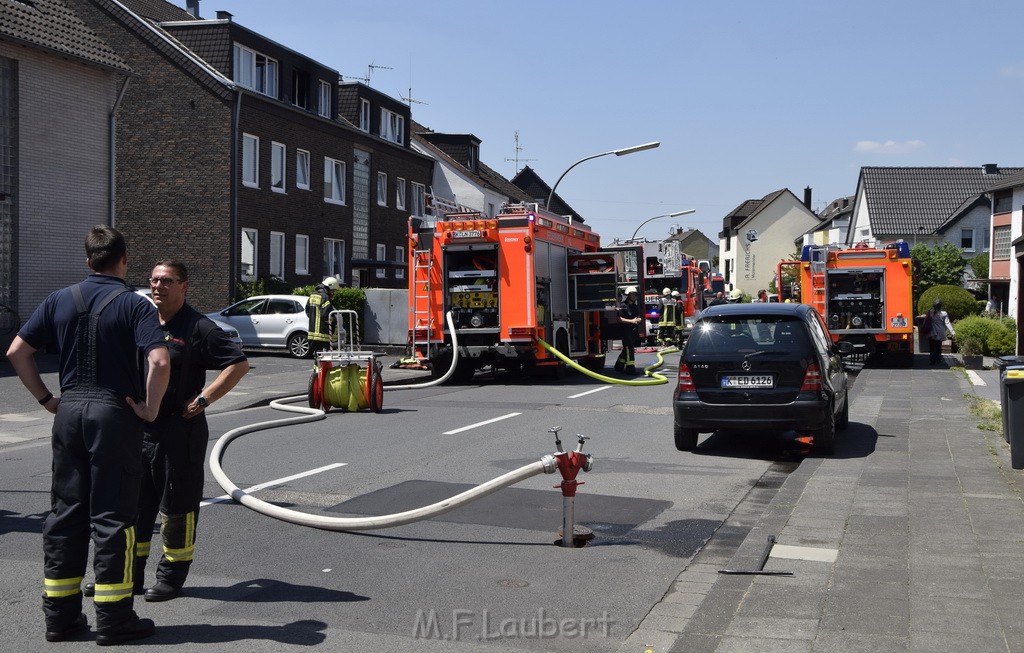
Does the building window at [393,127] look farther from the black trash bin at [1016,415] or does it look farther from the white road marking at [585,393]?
the black trash bin at [1016,415]

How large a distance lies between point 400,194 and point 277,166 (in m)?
10.7

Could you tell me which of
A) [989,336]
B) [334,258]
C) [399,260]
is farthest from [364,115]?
[989,336]

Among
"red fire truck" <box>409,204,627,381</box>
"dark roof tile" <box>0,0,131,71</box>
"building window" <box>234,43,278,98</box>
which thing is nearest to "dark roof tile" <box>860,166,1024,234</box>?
"building window" <box>234,43,278,98</box>

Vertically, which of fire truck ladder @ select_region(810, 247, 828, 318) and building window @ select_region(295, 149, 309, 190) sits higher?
building window @ select_region(295, 149, 309, 190)

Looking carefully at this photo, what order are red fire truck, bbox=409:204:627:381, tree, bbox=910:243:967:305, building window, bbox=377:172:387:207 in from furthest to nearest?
1. tree, bbox=910:243:967:305
2. building window, bbox=377:172:387:207
3. red fire truck, bbox=409:204:627:381

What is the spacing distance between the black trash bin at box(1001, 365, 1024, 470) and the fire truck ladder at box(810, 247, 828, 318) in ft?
55.0

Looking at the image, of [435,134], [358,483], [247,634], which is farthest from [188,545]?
[435,134]

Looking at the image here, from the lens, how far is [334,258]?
39.5 meters

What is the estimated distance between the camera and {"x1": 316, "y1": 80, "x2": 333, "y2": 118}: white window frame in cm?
3931

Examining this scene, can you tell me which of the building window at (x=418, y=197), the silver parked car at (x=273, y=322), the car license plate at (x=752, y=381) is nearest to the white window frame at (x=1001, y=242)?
the building window at (x=418, y=197)

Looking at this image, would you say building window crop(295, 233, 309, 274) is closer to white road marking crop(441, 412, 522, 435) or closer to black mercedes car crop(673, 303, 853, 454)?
white road marking crop(441, 412, 522, 435)

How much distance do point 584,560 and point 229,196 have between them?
91.7 ft

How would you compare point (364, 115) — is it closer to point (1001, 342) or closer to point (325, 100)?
point (325, 100)

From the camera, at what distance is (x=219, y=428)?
13.3 metres
